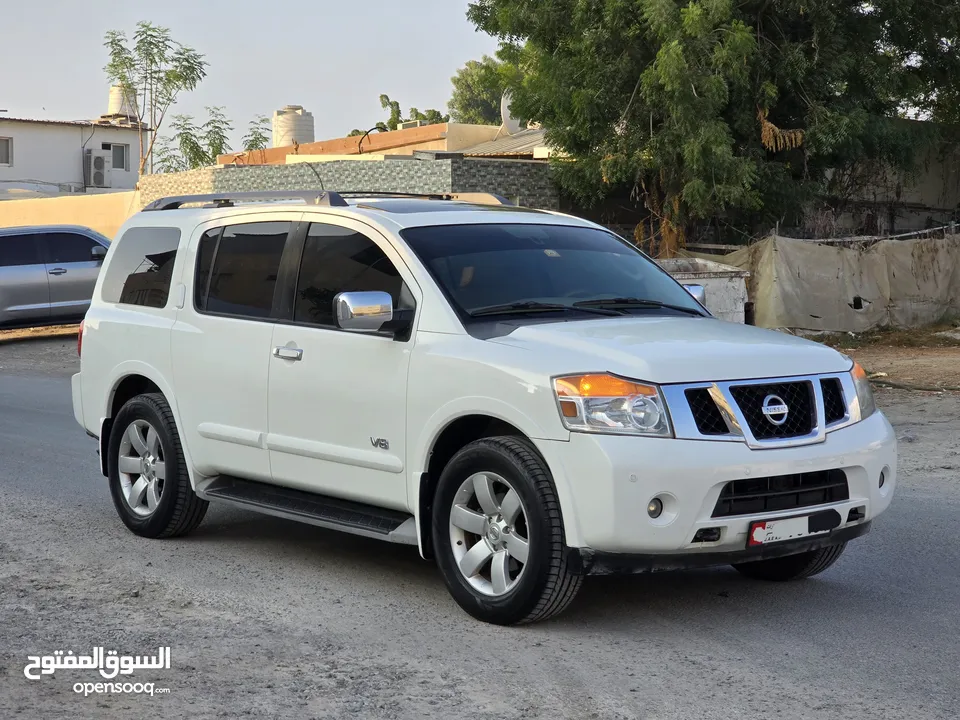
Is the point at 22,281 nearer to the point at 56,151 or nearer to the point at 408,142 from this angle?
the point at 408,142

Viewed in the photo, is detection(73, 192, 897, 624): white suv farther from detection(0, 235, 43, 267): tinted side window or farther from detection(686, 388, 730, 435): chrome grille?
detection(0, 235, 43, 267): tinted side window

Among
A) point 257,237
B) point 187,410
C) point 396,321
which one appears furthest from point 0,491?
point 396,321

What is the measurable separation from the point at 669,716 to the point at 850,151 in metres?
20.5

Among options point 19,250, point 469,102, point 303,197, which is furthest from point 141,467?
point 469,102

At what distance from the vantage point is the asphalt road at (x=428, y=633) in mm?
4676

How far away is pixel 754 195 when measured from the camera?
74.3 ft

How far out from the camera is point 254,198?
7.43 m

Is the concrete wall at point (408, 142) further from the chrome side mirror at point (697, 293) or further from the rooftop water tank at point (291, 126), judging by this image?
the chrome side mirror at point (697, 293)

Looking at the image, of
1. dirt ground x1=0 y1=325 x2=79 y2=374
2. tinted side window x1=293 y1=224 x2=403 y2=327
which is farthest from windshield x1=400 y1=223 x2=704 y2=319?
dirt ground x1=0 y1=325 x2=79 y2=374

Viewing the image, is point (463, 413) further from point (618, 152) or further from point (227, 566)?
point (618, 152)

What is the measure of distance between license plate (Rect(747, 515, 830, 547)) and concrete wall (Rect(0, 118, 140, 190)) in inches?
1923

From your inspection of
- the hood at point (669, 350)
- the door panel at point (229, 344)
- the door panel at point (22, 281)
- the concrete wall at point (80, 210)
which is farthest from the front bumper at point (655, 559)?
the concrete wall at point (80, 210)

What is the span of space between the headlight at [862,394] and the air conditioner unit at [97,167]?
5127 centimetres

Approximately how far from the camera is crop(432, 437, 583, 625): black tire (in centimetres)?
534
